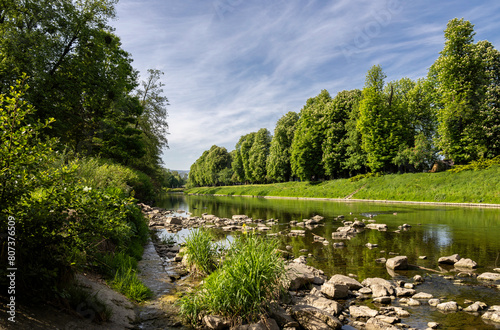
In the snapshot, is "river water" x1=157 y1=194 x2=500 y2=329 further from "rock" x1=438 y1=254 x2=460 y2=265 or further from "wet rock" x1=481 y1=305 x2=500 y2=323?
"rock" x1=438 y1=254 x2=460 y2=265

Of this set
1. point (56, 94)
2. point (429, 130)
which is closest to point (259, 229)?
point (56, 94)

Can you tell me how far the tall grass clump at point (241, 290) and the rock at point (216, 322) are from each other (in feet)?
0.40

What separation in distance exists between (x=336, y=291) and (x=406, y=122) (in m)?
45.0

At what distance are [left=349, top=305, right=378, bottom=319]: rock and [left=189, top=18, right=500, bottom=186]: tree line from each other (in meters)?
36.9

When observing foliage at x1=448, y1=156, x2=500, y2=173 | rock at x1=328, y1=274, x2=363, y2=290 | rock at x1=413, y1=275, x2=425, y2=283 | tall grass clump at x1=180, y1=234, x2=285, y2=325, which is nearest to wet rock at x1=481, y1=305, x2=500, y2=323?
rock at x1=413, y1=275, x2=425, y2=283

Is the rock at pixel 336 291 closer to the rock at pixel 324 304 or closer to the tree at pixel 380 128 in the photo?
the rock at pixel 324 304

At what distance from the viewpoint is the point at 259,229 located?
18.4 meters

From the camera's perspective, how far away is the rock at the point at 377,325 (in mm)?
5714

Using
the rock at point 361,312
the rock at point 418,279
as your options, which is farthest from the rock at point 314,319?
the rock at point 418,279

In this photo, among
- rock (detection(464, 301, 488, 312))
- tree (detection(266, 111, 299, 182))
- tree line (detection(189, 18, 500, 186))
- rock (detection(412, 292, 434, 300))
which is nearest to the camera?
rock (detection(464, 301, 488, 312))

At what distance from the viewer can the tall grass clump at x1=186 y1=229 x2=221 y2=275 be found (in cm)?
875

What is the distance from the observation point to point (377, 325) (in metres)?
5.82

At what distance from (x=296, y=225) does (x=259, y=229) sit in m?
3.12

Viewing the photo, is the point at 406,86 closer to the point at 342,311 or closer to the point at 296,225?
the point at 296,225
